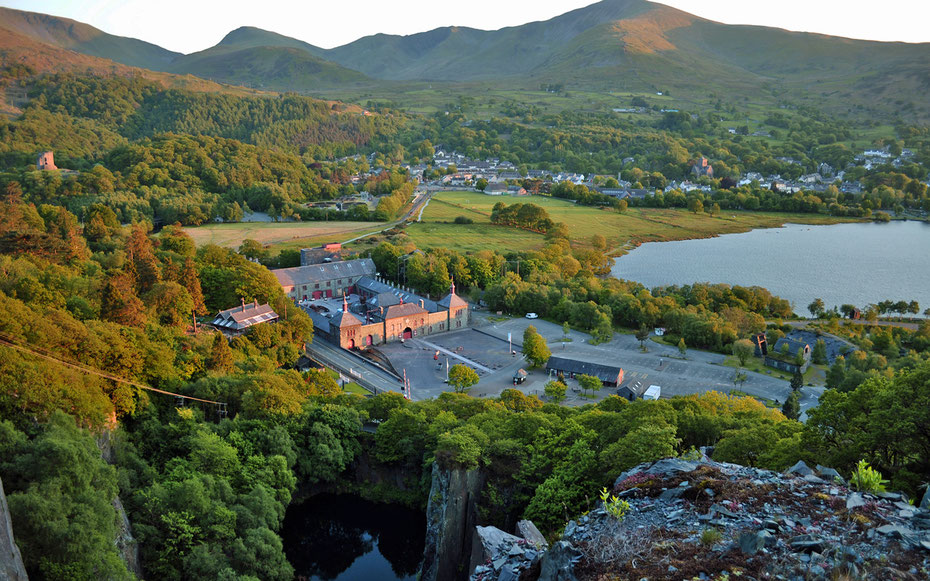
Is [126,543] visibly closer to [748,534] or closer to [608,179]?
[748,534]

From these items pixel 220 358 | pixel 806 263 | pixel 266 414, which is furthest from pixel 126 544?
pixel 806 263

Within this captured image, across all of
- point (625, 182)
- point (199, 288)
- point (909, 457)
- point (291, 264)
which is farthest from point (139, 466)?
point (625, 182)

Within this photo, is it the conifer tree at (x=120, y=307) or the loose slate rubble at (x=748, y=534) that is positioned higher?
the loose slate rubble at (x=748, y=534)

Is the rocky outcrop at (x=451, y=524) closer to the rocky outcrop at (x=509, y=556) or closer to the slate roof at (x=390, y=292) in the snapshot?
the rocky outcrop at (x=509, y=556)

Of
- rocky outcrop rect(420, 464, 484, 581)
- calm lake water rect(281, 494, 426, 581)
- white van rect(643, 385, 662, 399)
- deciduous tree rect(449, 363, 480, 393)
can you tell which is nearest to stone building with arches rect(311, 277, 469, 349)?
deciduous tree rect(449, 363, 480, 393)

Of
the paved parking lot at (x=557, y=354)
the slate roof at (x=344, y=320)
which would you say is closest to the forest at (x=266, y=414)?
the slate roof at (x=344, y=320)

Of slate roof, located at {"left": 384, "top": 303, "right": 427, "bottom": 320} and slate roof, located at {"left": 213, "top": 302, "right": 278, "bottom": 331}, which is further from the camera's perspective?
slate roof, located at {"left": 384, "top": 303, "right": 427, "bottom": 320}

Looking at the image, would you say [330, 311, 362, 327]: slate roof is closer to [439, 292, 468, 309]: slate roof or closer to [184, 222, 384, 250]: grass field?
[439, 292, 468, 309]: slate roof
